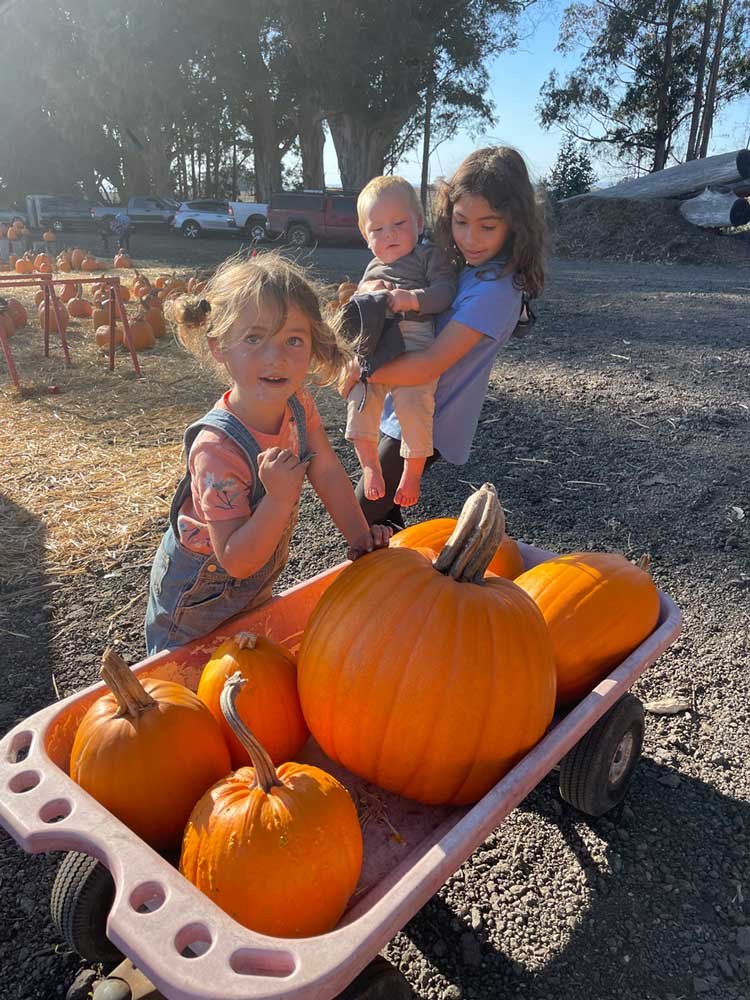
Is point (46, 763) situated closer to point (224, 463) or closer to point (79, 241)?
point (224, 463)

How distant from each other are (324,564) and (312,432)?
155 centimetres

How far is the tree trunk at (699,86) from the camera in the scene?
93.3 feet

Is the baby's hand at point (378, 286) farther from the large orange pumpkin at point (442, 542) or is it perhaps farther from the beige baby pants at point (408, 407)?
the large orange pumpkin at point (442, 542)

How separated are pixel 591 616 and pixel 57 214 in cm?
3142

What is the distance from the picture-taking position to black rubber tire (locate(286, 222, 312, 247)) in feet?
79.6

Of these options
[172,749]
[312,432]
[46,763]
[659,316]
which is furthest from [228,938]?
[659,316]

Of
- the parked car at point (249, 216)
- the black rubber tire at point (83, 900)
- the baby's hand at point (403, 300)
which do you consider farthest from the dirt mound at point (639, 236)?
the black rubber tire at point (83, 900)

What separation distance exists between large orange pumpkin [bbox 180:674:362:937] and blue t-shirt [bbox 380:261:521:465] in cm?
161

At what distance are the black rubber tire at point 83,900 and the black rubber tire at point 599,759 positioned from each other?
4.12 feet

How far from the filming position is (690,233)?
1711 centimetres

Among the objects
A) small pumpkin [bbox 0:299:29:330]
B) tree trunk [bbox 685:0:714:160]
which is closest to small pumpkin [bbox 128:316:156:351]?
small pumpkin [bbox 0:299:29:330]

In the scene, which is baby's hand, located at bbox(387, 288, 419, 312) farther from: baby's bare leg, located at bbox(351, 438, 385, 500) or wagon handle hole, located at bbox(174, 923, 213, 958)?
wagon handle hole, located at bbox(174, 923, 213, 958)

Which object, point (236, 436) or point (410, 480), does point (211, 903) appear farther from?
point (410, 480)

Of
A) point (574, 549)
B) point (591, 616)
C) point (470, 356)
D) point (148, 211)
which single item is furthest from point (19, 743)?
point (148, 211)
